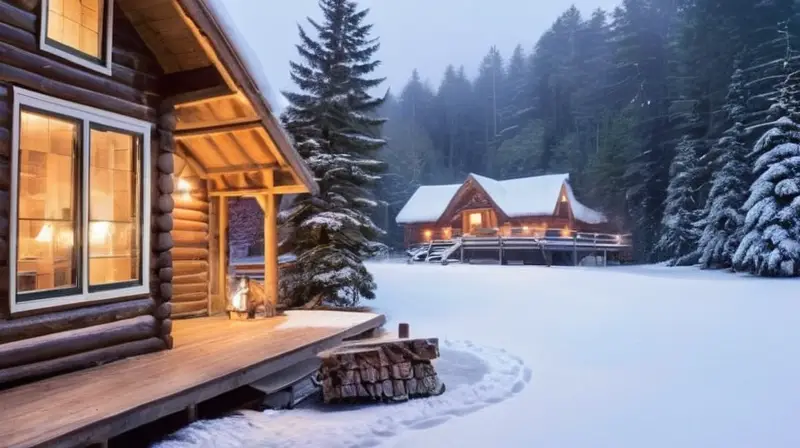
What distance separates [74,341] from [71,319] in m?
0.21

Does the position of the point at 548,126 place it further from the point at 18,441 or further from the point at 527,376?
the point at 18,441

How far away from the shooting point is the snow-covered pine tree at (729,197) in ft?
68.4

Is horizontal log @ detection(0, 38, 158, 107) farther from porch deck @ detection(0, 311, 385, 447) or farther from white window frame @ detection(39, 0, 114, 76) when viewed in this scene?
porch deck @ detection(0, 311, 385, 447)

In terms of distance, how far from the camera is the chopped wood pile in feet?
18.4

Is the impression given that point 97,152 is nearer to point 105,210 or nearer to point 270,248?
point 105,210

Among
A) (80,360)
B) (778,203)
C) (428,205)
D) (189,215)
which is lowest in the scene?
(80,360)

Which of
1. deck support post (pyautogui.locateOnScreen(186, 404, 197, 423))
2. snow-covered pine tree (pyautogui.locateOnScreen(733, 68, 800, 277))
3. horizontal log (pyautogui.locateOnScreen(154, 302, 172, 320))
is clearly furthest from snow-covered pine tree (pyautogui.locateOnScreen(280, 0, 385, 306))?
snow-covered pine tree (pyautogui.locateOnScreen(733, 68, 800, 277))

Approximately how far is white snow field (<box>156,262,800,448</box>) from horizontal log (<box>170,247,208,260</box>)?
3598 millimetres

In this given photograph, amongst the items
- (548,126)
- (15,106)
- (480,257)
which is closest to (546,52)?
(548,126)

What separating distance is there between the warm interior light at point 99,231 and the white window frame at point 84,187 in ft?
0.53

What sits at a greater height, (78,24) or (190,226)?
(78,24)

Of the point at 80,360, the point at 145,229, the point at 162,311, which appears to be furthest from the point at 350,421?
the point at 145,229

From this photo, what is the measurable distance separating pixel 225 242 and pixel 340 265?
3.55 meters

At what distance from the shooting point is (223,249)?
8.71 metres
